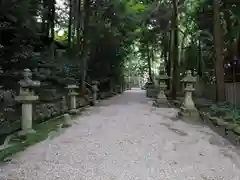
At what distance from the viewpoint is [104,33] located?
15219 millimetres

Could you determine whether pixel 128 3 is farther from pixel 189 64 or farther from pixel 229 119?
pixel 229 119

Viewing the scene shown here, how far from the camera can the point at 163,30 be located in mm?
18266

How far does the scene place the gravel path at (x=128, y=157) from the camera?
368cm

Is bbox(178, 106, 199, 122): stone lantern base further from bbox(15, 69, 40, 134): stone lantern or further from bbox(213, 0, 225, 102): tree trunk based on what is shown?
bbox(15, 69, 40, 134): stone lantern

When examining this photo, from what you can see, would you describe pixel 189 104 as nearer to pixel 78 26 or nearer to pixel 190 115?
pixel 190 115

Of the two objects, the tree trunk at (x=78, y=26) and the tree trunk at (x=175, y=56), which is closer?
the tree trunk at (x=78, y=26)

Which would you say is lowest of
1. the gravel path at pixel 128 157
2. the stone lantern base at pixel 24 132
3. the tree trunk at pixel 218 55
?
the gravel path at pixel 128 157

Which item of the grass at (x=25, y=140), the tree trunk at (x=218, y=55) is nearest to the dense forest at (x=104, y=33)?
the tree trunk at (x=218, y=55)

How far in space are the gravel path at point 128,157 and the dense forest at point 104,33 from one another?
129 inches

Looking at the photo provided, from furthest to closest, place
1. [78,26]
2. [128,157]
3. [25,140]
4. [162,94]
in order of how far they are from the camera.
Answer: [78,26] → [162,94] → [25,140] → [128,157]

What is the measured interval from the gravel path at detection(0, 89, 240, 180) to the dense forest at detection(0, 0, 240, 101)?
329 cm

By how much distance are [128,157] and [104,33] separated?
11567 mm

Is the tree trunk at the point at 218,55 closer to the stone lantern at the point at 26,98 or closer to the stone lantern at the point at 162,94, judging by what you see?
the stone lantern at the point at 162,94

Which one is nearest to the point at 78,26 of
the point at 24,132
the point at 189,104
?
the point at 189,104
